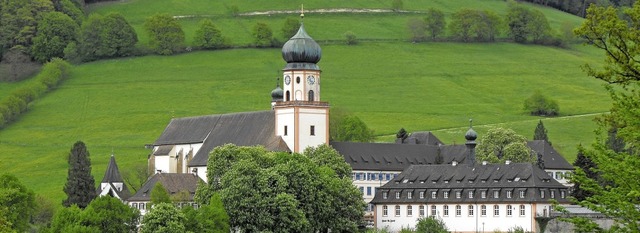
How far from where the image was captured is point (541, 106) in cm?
16412

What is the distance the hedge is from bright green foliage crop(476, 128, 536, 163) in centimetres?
6075

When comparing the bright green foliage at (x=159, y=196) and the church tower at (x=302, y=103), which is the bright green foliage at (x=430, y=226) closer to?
the church tower at (x=302, y=103)

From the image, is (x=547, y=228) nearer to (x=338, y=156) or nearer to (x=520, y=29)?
(x=338, y=156)

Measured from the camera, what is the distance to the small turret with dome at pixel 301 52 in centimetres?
11950

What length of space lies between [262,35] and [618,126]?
16017 centimetres

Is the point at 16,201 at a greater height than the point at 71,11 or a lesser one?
lesser

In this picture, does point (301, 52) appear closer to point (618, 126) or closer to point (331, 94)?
point (331, 94)

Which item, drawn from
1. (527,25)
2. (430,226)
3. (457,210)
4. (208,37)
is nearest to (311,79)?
(457,210)

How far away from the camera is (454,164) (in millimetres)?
113812

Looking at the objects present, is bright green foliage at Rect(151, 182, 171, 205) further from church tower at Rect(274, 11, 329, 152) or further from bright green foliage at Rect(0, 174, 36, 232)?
church tower at Rect(274, 11, 329, 152)

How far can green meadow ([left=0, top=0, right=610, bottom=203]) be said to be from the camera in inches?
5969

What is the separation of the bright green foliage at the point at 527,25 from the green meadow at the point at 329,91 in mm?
2295

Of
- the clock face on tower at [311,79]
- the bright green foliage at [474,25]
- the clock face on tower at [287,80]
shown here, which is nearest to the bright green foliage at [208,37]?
the bright green foliage at [474,25]

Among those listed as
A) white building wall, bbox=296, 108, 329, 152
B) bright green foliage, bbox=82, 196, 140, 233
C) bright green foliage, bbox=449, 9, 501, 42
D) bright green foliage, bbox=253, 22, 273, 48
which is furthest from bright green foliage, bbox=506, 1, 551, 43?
bright green foliage, bbox=82, 196, 140, 233
